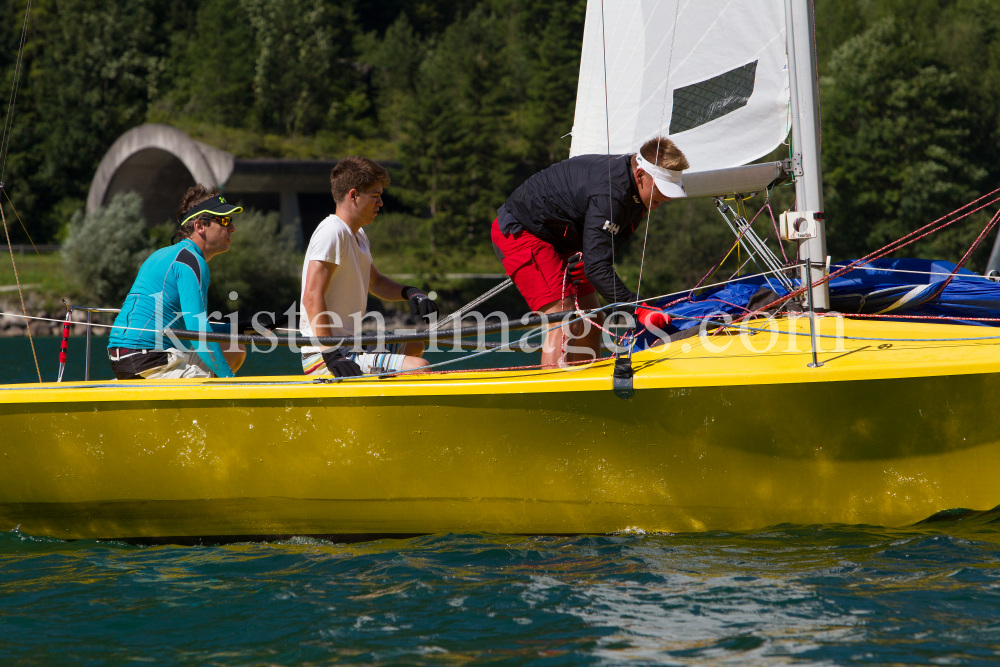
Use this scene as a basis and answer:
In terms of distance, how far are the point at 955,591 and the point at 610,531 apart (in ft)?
4.16

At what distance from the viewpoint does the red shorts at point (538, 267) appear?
4305 millimetres

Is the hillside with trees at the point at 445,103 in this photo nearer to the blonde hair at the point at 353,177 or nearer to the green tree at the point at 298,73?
the green tree at the point at 298,73

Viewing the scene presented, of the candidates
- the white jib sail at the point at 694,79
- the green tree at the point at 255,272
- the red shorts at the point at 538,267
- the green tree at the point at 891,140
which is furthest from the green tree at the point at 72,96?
the red shorts at the point at 538,267

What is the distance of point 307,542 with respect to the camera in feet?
13.3

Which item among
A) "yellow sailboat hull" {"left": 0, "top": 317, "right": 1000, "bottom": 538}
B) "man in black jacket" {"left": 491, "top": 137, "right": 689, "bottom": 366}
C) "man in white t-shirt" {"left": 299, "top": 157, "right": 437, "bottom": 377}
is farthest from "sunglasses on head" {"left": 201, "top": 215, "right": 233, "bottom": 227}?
"man in black jacket" {"left": 491, "top": 137, "right": 689, "bottom": 366}

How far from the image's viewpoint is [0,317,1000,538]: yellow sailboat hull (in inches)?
140

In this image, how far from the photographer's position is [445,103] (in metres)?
35.0

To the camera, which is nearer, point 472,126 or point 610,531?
point 610,531

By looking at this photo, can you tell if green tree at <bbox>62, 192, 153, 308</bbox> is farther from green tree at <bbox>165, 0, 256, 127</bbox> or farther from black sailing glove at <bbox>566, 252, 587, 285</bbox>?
black sailing glove at <bbox>566, 252, 587, 285</bbox>

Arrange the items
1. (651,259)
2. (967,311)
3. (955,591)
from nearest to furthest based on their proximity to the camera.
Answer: (955,591) < (967,311) < (651,259)

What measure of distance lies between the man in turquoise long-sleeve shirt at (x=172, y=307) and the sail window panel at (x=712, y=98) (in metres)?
2.59

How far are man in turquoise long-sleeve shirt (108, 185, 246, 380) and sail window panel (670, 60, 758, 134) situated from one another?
2.59 metres

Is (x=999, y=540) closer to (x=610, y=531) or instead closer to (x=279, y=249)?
(x=610, y=531)

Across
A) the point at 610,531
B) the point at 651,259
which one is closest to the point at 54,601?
the point at 610,531
